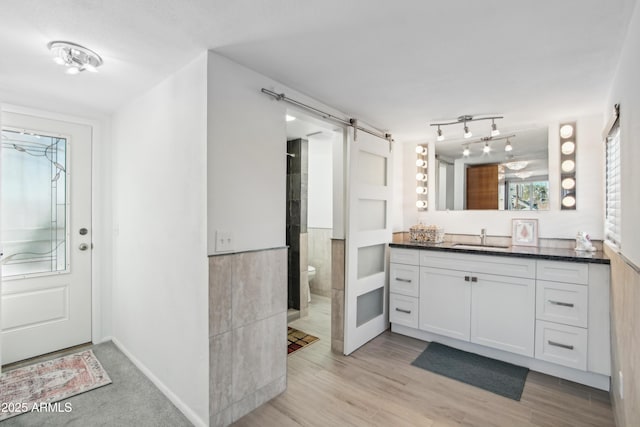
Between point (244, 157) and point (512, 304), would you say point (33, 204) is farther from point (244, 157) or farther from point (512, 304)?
point (512, 304)

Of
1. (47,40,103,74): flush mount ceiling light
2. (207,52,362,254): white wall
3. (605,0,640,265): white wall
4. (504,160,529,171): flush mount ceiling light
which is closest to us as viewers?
(605,0,640,265): white wall

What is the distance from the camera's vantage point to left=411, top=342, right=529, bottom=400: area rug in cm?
237

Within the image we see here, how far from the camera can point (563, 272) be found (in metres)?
2.44

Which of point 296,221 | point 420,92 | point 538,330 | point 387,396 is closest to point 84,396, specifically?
point 387,396

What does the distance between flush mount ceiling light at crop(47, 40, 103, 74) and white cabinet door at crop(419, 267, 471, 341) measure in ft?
10.3

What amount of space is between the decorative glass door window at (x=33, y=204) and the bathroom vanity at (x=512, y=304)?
10.8ft

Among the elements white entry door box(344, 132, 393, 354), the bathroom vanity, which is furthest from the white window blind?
white entry door box(344, 132, 393, 354)

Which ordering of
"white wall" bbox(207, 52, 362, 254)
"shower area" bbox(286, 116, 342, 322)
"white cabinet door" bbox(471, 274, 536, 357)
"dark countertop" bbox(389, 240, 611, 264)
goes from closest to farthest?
"white wall" bbox(207, 52, 362, 254) < "dark countertop" bbox(389, 240, 611, 264) < "white cabinet door" bbox(471, 274, 536, 357) < "shower area" bbox(286, 116, 342, 322)

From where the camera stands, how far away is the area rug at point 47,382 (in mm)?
2072

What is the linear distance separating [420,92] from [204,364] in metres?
2.37

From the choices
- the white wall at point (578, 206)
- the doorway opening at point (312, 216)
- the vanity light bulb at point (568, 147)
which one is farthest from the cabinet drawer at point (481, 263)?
the vanity light bulb at point (568, 147)

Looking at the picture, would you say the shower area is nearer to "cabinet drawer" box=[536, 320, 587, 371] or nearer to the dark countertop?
the dark countertop

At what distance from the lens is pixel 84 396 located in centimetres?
217

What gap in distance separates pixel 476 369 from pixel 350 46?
2.69 m
